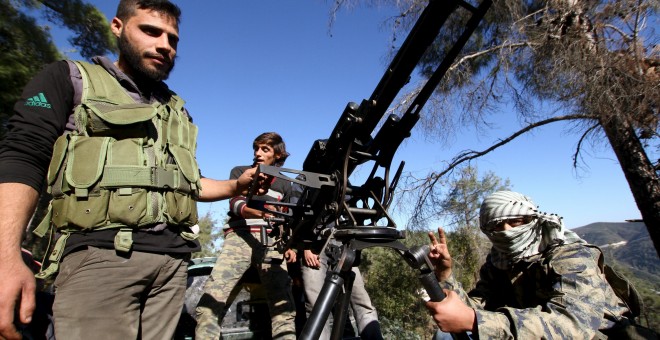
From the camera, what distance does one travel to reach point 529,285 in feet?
7.66

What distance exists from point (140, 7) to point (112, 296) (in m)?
1.28

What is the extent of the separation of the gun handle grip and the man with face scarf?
0.08ft

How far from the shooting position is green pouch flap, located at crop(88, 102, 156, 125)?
1.51 metres

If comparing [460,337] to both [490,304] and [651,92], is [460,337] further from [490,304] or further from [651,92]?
[651,92]

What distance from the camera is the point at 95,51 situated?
850cm

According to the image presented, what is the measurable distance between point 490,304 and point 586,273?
86 cm

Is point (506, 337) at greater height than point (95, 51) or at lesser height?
lesser

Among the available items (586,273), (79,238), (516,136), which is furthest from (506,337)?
(516,136)

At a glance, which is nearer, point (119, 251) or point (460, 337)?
point (119, 251)

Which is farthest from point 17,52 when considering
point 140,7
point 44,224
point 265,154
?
point 44,224

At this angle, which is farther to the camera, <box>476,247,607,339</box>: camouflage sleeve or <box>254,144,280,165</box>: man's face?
<box>254,144,280,165</box>: man's face

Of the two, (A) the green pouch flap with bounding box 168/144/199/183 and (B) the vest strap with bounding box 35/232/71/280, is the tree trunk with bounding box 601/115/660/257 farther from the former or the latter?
(B) the vest strap with bounding box 35/232/71/280

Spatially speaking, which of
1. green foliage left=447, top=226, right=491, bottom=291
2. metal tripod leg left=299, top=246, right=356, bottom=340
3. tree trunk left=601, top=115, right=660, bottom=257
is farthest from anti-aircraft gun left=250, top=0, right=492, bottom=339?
green foliage left=447, top=226, right=491, bottom=291

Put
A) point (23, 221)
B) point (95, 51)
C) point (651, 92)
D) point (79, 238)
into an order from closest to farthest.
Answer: point (23, 221)
point (79, 238)
point (651, 92)
point (95, 51)
